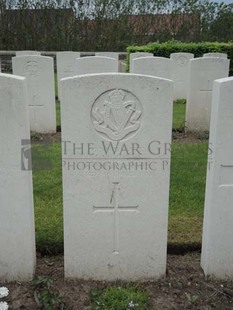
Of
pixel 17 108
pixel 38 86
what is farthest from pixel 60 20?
pixel 17 108

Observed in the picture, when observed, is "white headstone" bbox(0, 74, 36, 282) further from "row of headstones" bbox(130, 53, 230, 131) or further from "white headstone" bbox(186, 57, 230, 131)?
"white headstone" bbox(186, 57, 230, 131)

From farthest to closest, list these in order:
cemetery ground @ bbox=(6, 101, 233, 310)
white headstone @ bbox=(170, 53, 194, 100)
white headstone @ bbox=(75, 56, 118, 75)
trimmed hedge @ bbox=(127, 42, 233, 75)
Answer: trimmed hedge @ bbox=(127, 42, 233, 75)
white headstone @ bbox=(170, 53, 194, 100)
white headstone @ bbox=(75, 56, 118, 75)
cemetery ground @ bbox=(6, 101, 233, 310)

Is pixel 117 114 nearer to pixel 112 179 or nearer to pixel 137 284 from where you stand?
pixel 112 179

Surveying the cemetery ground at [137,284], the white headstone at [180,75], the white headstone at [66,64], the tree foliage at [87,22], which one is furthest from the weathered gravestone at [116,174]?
the tree foliage at [87,22]

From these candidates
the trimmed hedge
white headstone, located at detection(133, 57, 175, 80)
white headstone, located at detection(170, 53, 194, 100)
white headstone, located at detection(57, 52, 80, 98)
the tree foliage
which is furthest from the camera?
the tree foliage

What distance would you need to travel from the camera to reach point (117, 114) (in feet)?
8.85

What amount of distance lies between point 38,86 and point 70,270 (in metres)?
4.64

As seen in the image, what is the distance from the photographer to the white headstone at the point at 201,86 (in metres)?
7.14

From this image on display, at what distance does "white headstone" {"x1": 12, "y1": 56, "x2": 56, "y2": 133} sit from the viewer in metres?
6.99

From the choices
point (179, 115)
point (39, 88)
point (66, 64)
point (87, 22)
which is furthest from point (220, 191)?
point (87, 22)

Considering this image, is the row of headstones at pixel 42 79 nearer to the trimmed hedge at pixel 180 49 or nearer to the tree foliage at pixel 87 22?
the trimmed hedge at pixel 180 49

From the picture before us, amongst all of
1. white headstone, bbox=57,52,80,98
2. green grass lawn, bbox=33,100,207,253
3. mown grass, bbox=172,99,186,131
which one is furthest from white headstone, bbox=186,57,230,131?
white headstone, bbox=57,52,80,98

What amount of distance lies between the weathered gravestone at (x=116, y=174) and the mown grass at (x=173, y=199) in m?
0.56

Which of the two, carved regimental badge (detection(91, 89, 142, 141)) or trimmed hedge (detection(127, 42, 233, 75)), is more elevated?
trimmed hedge (detection(127, 42, 233, 75))
